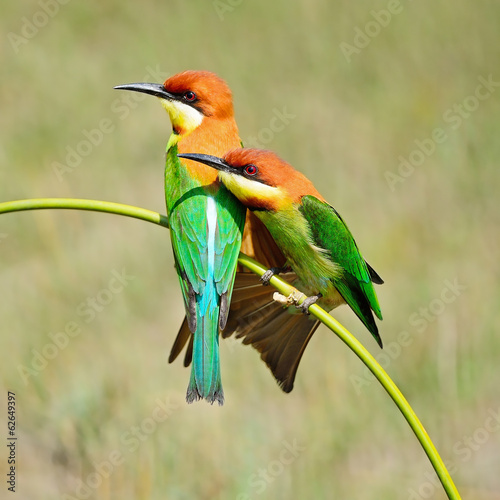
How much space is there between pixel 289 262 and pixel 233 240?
30 cm

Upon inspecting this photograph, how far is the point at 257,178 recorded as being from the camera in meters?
2.39

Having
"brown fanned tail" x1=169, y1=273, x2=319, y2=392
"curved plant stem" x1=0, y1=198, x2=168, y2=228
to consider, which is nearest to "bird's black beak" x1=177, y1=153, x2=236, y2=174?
"brown fanned tail" x1=169, y1=273, x2=319, y2=392

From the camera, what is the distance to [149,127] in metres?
6.11

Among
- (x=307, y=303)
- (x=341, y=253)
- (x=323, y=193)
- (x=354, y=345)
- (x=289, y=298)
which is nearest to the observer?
(x=354, y=345)

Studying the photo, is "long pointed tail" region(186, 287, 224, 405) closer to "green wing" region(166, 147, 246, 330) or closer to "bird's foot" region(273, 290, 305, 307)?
"green wing" region(166, 147, 246, 330)

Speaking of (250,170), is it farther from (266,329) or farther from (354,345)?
(354,345)

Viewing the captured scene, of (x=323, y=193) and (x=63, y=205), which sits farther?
(x=323, y=193)

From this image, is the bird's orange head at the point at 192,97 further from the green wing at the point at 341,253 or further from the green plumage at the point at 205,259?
the green wing at the point at 341,253

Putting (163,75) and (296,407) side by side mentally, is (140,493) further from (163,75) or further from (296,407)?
(163,75)

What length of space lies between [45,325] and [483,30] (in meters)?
3.79

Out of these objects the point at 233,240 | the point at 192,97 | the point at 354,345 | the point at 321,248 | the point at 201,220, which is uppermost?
the point at 192,97

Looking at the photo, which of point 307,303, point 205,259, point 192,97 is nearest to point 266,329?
point 307,303

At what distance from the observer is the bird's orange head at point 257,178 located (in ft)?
7.76

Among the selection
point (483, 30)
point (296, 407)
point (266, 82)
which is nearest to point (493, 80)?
point (483, 30)
